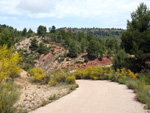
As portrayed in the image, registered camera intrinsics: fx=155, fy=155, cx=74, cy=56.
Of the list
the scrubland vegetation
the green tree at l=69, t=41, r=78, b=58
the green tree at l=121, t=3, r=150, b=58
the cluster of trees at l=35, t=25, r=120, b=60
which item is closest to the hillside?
the green tree at l=69, t=41, r=78, b=58

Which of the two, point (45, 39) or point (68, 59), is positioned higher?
point (45, 39)

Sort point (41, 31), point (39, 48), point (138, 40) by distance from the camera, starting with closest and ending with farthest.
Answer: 1. point (138, 40)
2. point (39, 48)
3. point (41, 31)

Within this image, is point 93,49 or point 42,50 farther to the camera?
point 42,50

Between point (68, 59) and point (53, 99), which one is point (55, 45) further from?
point (53, 99)

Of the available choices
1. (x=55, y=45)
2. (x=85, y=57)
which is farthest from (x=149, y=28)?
(x=55, y=45)

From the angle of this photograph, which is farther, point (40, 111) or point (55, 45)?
point (55, 45)

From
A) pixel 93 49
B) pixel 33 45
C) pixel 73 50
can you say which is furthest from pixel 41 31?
pixel 93 49

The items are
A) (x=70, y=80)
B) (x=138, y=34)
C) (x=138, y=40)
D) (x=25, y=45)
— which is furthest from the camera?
(x=25, y=45)

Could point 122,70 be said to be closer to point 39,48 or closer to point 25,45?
point 39,48

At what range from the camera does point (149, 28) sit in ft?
66.3

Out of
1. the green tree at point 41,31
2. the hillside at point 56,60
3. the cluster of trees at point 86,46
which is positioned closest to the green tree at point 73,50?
the cluster of trees at point 86,46

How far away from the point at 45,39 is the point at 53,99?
270 feet

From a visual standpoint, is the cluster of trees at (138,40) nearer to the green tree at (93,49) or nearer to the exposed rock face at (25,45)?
the green tree at (93,49)

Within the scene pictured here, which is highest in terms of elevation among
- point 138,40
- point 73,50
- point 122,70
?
point 138,40
